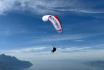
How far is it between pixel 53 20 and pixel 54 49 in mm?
10491

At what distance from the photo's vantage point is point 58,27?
246ft

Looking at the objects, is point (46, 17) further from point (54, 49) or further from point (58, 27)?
point (54, 49)

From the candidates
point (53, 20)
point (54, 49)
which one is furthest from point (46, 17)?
point (54, 49)

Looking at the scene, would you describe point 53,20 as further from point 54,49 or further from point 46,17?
point 54,49

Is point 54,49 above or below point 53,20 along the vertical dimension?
below

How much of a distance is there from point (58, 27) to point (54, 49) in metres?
7.21

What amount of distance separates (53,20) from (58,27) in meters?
5.09

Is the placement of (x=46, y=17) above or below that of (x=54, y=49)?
above

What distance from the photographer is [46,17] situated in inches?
3061

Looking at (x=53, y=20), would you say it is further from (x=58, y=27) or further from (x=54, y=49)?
(x=54, y=49)

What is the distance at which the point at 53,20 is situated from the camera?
79.1 metres

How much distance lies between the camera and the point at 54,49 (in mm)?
74938

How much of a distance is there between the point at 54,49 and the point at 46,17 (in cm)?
1122
